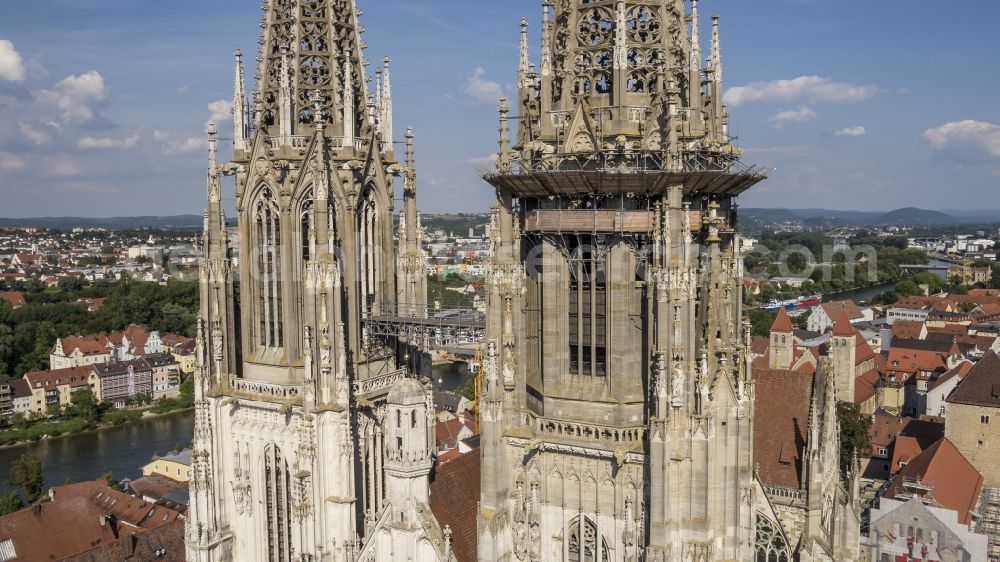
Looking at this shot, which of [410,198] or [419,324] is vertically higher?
[410,198]

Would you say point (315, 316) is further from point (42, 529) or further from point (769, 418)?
point (42, 529)

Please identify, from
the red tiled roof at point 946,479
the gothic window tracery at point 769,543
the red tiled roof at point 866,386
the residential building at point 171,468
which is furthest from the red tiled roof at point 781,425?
the red tiled roof at point 866,386

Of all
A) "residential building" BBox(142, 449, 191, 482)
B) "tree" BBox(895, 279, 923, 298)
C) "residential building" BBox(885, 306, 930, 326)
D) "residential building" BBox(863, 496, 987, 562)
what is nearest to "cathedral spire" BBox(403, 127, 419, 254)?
"residential building" BBox(863, 496, 987, 562)

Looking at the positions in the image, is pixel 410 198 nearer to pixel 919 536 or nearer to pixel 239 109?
pixel 239 109

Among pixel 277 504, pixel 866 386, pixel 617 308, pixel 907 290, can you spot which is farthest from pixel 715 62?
pixel 907 290

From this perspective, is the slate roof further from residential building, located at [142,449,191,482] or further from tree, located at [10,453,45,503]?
tree, located at [10,453,45,503]

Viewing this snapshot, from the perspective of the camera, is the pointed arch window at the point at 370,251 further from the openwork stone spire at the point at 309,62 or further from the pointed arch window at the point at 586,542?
the pointed arch window at the point at 586,542

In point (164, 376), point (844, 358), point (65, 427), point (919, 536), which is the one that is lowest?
point (65, 427)
